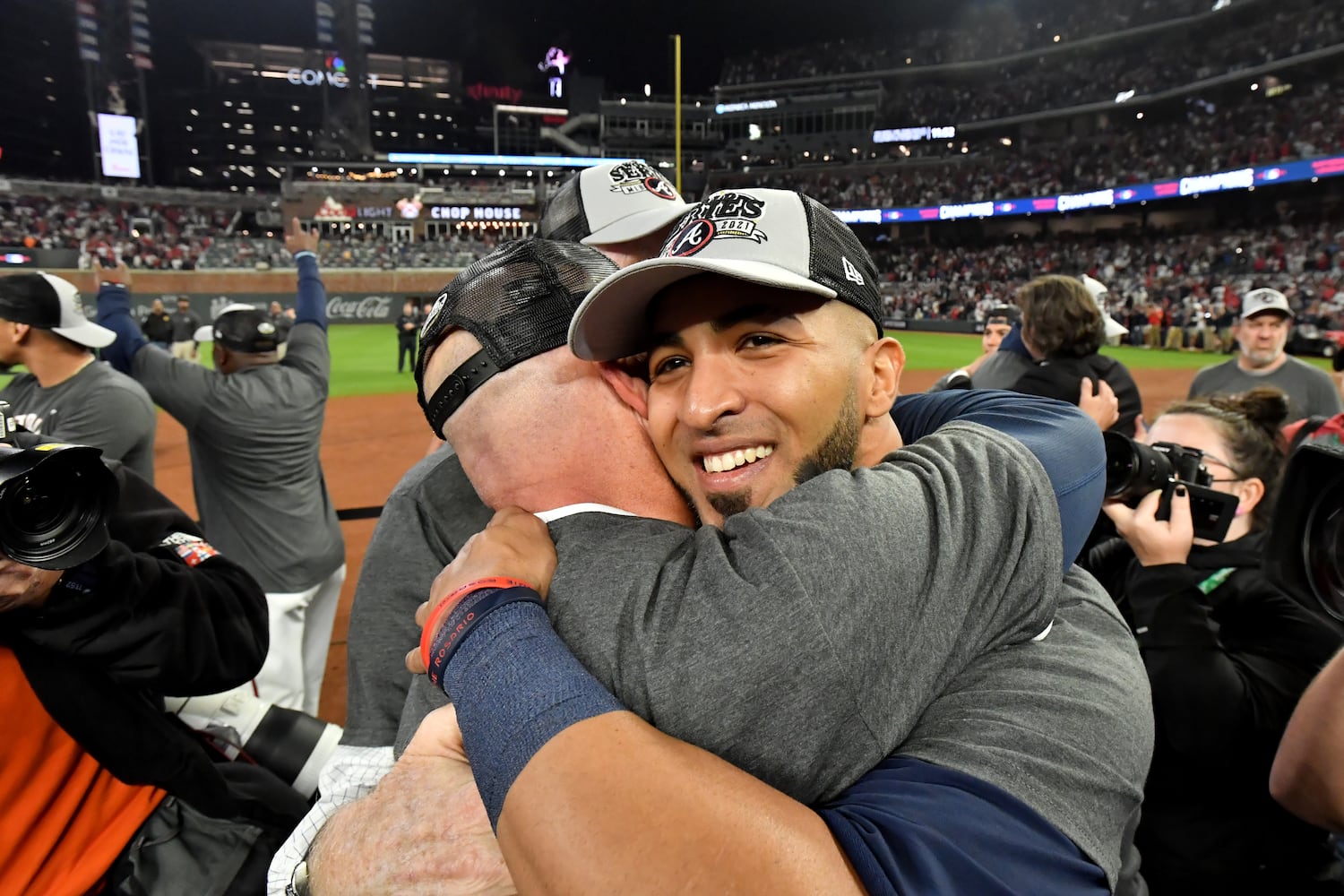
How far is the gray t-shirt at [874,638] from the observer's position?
0.86m

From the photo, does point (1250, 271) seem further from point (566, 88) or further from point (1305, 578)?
point (566, 88)

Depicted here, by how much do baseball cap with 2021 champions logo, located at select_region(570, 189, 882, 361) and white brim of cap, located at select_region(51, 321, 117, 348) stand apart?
11.7ft

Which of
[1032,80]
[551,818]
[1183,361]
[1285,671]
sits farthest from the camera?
[1032,80]

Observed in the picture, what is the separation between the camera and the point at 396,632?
A: 1.50 m

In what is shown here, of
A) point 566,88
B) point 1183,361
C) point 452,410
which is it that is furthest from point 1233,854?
point 566,88

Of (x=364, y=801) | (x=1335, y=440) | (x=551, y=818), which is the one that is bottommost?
(x=364, y=801)

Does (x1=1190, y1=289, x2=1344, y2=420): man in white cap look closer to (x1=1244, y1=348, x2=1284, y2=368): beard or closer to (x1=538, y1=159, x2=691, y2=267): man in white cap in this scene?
(x1=1244, y1=348, x2=1284, y2=368): beard

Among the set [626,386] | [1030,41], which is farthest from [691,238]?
[1030,41]

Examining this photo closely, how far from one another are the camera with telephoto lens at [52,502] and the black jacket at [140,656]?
17 cm

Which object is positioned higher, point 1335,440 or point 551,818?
point 1335,440

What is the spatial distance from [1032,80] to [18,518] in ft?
193

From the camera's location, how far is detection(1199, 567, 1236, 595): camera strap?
7.79 feet

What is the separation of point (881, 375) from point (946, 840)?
0.90 meters

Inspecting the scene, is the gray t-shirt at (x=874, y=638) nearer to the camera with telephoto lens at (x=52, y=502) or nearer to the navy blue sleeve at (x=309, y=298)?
the camera with telephoto lens at (x=52, y=502)
